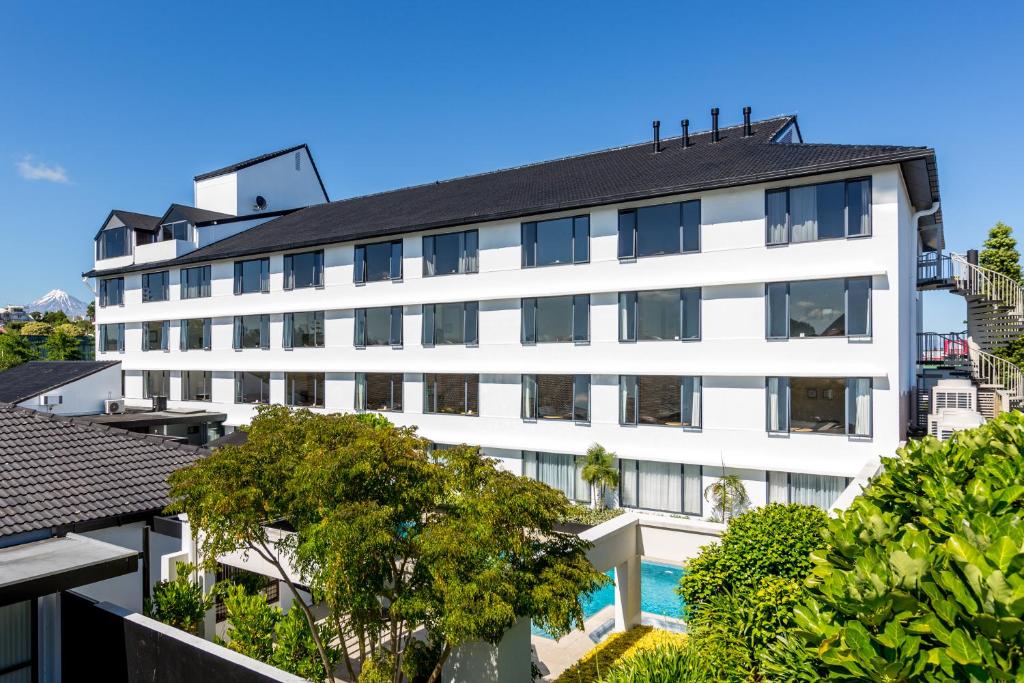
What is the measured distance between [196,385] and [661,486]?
29.6 metres

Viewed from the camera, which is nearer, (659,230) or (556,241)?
(659,230)

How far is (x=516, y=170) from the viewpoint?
110 ft

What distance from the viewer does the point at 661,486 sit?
22.3m

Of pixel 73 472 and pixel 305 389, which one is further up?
pixel 305 389

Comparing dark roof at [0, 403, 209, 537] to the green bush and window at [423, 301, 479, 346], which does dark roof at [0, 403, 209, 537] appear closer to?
the green bush

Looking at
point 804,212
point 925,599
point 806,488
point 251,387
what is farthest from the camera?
point 251,387

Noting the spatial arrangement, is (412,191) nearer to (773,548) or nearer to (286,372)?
(286,372)

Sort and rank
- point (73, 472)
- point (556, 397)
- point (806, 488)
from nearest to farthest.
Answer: point (73, 472) → point (806, 488) → point (556, 397)

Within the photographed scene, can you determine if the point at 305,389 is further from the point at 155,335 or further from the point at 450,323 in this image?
the point at 155,335

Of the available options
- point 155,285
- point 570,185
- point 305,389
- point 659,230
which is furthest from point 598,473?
point 155,285

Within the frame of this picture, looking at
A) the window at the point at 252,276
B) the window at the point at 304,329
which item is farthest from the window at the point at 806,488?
the window at the point at 252,276

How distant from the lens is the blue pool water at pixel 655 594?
58.7 ft

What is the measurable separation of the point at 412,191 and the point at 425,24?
14.5 m

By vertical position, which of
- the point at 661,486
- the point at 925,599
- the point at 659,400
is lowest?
the point at 661,486
